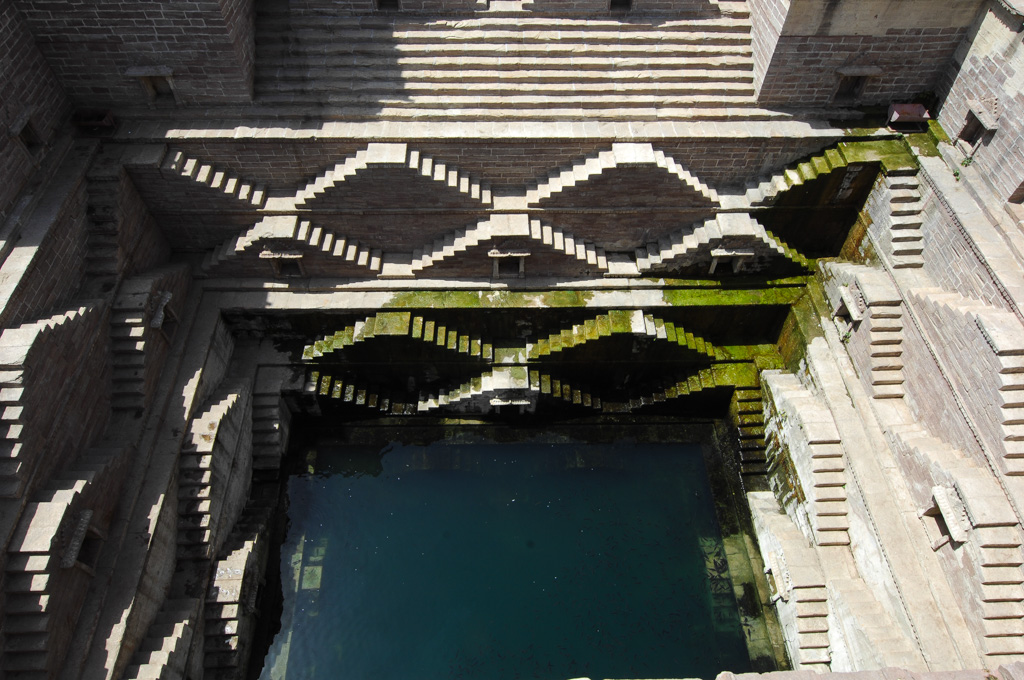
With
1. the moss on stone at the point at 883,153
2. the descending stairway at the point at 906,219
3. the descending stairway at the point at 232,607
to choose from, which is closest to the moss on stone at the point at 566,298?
the moss on stone at the point at 883,153

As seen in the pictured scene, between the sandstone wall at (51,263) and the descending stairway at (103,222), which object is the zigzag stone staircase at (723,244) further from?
the sandstone wall at (51,263)

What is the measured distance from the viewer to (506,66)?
15344mm

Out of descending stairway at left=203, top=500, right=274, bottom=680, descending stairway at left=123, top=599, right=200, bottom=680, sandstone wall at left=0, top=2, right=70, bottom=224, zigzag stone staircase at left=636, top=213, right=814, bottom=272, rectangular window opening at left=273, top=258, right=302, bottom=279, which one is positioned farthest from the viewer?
rectangular window opening at left=273, top=258, right=302, bottom=279

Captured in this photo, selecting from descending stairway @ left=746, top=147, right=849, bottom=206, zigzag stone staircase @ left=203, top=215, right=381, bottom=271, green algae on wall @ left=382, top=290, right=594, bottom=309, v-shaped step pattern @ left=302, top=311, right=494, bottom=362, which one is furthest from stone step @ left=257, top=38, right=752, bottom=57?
v-shaped step pattern @ left=302, top=311, right=494, bottom=362

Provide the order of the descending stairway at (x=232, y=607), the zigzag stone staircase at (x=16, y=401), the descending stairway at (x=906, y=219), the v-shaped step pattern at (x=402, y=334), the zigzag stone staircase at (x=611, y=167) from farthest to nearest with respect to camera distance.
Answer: the v-shaped step pattern at (x=402, y=334)
the descending stairway at (x=906, y=219)
the zigzag stone staircase at (x=611, y=167)
the descending stairway at (x=232, y=607)
the zigzag stone staircase at (x=16, y=401)

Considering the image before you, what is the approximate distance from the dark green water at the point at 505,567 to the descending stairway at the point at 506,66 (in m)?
7.97

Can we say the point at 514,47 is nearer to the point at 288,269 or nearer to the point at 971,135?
the point at 288,269

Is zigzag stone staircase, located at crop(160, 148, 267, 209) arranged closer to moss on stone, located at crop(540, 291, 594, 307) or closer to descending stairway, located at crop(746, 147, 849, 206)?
moss on stone, located at crop(540, 291, 594, 307)

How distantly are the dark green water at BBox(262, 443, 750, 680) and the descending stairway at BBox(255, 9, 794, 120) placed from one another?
7.97 m

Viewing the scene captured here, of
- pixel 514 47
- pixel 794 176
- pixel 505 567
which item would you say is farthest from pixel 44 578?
pixel 794 176

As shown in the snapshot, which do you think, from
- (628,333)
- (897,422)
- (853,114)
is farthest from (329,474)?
(853,114)

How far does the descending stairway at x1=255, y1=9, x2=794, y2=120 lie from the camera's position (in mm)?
15086

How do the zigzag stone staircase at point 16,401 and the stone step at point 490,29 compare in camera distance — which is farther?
the stone step at point 490,29

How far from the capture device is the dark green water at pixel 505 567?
13648mm
